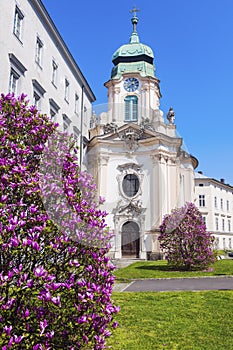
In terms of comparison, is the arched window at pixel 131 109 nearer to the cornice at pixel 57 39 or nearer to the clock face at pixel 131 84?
the clock face at pixel 131 84

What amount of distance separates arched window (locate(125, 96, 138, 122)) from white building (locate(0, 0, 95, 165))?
30.4ft

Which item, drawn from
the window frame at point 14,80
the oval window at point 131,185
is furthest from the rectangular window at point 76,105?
the window frame at point 14,80

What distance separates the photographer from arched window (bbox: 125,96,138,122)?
3353cm

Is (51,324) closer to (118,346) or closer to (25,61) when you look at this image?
(118,346)

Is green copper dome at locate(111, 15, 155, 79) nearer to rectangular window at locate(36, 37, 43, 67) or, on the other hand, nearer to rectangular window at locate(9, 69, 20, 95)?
rectangular window at locate(36, 37, 43, 67)

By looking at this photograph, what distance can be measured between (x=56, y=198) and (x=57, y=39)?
1814cm

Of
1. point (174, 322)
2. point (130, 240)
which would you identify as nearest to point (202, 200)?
point (130, 240)

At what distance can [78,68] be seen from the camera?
2448cm

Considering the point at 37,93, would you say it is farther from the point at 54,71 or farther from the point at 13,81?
the point at 54,71

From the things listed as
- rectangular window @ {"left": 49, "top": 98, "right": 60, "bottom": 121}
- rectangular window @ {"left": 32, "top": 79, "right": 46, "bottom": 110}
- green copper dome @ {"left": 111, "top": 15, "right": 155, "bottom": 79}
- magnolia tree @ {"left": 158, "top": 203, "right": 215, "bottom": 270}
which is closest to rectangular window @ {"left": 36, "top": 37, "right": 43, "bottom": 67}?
rectangular window @ {"left": 32, "top": 79, "right": 46, "bottom": 110}

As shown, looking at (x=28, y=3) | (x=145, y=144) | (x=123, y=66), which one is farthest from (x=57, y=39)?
(x=123, y=66)

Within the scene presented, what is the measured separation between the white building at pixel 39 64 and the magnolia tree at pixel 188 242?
7.82 meters

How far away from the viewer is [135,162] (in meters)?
31.0

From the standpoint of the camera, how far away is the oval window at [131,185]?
3025 cm
